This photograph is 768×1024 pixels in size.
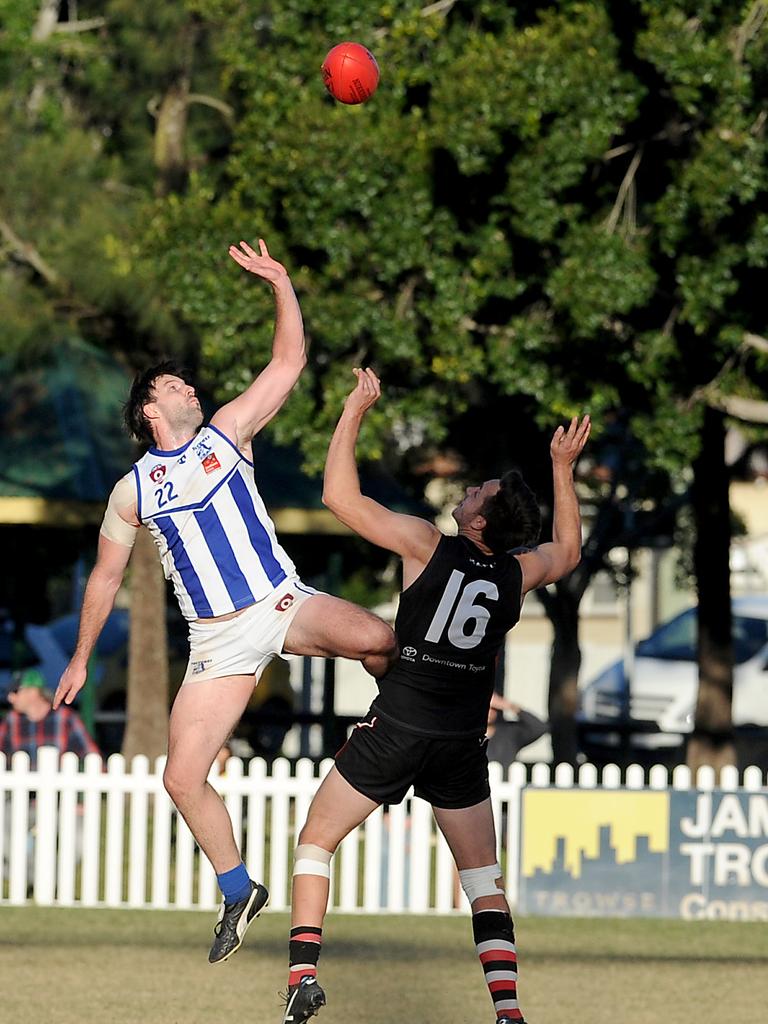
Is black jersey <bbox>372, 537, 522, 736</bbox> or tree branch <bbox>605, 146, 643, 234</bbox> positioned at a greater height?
tree branch <bbox>605, 146, 643, 234</bbox>

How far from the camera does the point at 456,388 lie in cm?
1862

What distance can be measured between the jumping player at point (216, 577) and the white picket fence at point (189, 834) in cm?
636

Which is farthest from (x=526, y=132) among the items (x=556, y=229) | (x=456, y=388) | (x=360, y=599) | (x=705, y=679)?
(x=360, y=599)

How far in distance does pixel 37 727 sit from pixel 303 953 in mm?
7750

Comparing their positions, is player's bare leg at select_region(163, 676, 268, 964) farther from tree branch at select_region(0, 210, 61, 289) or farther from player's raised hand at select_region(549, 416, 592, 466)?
tree branch at select_region(0, 210, 61, 289)

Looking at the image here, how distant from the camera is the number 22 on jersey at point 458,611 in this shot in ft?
24.4

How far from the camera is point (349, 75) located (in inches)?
354

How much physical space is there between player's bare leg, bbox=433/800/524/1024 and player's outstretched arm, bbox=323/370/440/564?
119 centimetres

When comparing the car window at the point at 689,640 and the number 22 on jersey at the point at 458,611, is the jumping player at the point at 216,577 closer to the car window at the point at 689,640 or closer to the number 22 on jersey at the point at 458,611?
the number 22 on jersey at the point at 458,611

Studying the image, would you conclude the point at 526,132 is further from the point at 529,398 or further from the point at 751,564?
the point at 751,564

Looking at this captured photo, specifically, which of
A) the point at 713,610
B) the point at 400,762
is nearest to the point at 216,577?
the point at 400,762

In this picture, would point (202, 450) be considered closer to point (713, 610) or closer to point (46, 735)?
point (46, 735)

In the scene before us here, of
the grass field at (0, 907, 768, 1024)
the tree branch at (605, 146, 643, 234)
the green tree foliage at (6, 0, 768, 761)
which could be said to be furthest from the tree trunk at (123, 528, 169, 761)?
the tree branch at (605, 146, 643, 234)

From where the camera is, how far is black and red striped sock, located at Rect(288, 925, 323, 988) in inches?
288
